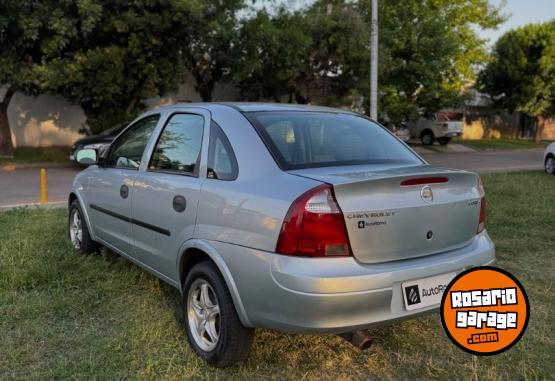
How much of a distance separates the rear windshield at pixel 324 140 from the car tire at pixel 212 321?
816mm

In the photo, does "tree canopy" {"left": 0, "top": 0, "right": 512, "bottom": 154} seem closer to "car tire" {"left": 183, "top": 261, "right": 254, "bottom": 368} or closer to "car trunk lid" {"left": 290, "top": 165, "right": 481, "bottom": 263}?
"car tire" {"left": 183, "top": 261, "right": 254, "bottom": 368}

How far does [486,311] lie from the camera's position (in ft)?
7.09

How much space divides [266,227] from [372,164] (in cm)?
93

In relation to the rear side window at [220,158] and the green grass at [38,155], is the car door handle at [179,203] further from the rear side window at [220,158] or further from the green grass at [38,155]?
the green grass at [38,155]

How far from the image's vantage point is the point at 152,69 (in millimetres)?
14938

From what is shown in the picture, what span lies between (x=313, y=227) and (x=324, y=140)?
980 mm

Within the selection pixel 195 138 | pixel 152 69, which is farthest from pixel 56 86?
pixel 195 138

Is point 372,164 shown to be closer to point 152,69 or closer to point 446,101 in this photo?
point 152,69

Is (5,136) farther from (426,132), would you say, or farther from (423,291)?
(426,132)

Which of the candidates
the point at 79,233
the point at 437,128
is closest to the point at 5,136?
the point at 79,233

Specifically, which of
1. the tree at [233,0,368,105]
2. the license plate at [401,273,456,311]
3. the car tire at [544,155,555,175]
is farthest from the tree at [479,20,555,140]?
the license plate at [401,273,456,311]

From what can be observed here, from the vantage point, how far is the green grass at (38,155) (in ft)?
54.1

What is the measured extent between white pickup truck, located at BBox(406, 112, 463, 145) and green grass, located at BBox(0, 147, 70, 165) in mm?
17031

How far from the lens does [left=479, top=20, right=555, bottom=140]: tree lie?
96.0ft
